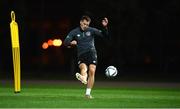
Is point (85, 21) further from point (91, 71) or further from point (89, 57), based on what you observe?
point (91, 71)

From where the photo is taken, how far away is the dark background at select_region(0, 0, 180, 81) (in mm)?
44094

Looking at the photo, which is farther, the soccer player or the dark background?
the dark background

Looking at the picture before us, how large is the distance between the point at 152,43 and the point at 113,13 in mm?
5796

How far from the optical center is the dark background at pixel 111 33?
1736 inches

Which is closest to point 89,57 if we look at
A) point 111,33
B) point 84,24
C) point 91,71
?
point 91,71

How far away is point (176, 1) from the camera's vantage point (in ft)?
143

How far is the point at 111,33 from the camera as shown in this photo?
45312 mm

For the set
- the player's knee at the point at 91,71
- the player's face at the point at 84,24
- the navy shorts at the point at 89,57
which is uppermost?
the player's face at the point at 84,24

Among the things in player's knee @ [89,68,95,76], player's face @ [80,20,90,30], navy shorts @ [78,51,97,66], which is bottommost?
player's knee @ [89,68,95,76]

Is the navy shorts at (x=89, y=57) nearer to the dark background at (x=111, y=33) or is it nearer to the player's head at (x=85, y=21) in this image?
the player's head at (x=85, y=21)

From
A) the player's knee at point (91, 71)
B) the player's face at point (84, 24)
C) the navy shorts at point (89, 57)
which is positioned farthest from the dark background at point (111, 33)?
the player's face at point (84, 24)

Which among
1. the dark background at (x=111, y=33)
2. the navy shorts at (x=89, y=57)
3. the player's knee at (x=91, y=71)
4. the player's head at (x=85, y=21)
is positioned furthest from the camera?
the dark background at (x=111, y=33)

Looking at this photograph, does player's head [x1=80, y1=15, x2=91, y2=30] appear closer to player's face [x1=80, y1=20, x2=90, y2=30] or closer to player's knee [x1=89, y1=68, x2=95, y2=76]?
player's face [x1=80, y1=20, x2=90, y2=30]

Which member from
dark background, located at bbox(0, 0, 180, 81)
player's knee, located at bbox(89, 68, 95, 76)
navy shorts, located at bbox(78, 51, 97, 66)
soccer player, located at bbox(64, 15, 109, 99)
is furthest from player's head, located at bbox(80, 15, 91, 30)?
dark background, located at bbox(0, 0, 180, 81)
